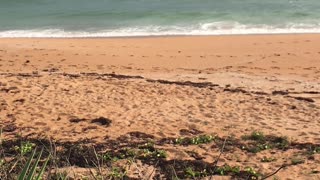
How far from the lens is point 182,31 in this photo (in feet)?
71.7

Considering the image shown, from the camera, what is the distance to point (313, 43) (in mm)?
16891

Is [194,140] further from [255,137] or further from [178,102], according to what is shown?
[178,102]

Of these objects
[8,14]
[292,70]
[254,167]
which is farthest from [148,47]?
[8,14]

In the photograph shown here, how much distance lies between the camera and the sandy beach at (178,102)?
6738 mm

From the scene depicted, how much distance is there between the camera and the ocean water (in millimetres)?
22109

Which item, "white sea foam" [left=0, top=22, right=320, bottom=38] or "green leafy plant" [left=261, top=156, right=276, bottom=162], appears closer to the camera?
"green leafy plant" [left=261, top=156, right=276, bottom=162]

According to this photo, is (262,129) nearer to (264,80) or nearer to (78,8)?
(264,80)

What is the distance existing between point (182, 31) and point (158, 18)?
3.54m

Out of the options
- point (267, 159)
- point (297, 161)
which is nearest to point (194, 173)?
point (267, 159)

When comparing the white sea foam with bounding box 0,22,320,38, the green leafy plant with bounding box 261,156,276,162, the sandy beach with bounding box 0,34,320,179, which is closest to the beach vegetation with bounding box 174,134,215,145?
the sandy beach with bounding box 0,34,320,179

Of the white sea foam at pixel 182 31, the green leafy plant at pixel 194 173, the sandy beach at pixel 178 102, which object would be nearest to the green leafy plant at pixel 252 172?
the sandy beach at pixel 178 102

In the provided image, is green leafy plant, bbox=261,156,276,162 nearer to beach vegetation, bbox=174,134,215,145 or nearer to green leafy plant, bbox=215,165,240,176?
green leafy plant, bbox=215,165,240,176

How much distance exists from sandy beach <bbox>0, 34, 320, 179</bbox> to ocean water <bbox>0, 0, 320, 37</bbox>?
611 centimetres

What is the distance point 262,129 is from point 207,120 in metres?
0.94
